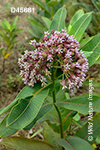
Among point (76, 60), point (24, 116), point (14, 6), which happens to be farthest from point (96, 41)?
point (14, 6)

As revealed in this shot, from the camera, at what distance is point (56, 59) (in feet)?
3.53

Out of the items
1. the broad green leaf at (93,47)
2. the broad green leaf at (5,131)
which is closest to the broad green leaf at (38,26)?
the broad green leaf at (93,47)

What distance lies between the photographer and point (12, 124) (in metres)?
0.94

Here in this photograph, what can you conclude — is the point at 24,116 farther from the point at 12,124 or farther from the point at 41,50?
the point at 41,50

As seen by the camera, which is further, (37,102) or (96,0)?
(96,0)

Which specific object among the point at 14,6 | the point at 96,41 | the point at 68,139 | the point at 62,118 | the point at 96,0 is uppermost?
the point at 14,6

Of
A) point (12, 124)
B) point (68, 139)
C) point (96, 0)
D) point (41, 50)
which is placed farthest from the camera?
point (96, 0)

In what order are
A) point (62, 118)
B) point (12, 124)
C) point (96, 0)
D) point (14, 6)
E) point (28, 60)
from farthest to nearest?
point (14, 6)
point (96, 0)
point (62, 118)
point (28, 60)
point (12, 124)

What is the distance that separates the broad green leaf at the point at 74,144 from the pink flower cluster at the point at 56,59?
1.53 ft

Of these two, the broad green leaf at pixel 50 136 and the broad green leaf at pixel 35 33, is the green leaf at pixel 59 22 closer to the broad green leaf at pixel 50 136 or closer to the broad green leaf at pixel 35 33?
the broad green leaf at pixel 50 136

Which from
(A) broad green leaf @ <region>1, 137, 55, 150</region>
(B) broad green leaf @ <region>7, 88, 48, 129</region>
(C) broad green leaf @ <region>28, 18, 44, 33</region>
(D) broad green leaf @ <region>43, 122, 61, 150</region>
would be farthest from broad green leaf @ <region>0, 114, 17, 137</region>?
(C) broad green leaf @ <region>28, 18, 44, 33</region>

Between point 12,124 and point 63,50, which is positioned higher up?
point 63,50

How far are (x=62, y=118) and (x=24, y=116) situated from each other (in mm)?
560

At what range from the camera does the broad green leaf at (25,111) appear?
94 cm
